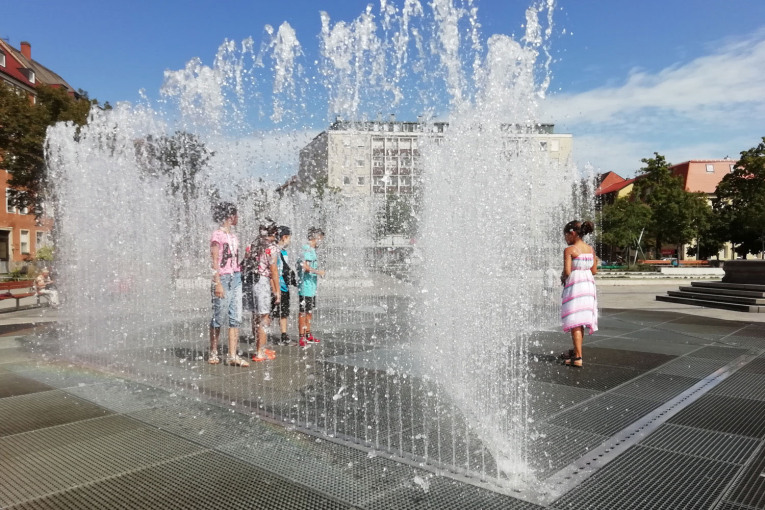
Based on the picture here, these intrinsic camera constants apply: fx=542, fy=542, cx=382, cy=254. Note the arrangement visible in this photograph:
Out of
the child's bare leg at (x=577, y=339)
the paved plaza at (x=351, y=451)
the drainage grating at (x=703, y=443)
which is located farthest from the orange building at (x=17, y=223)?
the drainage grating at (x=703, y=443)

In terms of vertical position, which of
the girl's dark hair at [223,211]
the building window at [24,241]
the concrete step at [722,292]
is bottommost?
the concrete step at [722,292]

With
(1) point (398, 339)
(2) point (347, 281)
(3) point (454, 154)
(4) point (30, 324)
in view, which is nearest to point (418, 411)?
(1) point (398, 339)

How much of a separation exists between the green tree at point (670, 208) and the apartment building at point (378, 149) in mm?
40047

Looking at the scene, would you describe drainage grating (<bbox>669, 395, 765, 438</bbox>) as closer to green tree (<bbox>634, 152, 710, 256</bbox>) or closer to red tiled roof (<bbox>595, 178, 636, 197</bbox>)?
green tree (<bbox>634, 152, 710, 256</bbox>)

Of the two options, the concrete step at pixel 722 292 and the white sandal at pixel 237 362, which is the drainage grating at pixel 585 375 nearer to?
the white sandal at pixel 237 362

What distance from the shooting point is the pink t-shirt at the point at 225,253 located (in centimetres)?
594

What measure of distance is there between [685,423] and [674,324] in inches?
255

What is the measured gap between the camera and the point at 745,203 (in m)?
47.7

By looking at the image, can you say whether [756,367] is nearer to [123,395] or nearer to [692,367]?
[692,367]

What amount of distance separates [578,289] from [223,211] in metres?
4.17

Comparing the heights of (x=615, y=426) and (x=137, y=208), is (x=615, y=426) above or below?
below

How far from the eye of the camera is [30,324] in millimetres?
10672

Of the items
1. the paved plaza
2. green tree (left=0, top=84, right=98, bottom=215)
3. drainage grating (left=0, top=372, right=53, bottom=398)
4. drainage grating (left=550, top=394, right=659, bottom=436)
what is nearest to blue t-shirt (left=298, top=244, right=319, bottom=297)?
the paved plaza

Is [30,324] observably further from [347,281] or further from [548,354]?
[347,281]
